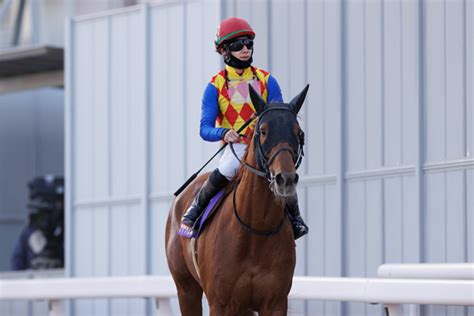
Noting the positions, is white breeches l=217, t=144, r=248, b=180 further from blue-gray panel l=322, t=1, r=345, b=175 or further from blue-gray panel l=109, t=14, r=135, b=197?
blue-gray panel l=109, t=14, r=135, b=197

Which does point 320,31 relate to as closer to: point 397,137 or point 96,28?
point 397,137

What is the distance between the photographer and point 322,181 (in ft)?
43.8

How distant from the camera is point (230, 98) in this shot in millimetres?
8555

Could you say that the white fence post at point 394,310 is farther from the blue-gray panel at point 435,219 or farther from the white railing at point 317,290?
→ the blue-gray panel at point 435,219

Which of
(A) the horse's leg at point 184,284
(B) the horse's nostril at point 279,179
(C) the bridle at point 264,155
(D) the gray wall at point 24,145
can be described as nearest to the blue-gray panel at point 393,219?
(A) the horse's leg at point 184,284

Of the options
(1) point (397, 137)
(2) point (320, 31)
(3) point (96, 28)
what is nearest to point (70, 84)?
(3) point (96, 28)

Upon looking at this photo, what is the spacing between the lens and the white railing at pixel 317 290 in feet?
30.5

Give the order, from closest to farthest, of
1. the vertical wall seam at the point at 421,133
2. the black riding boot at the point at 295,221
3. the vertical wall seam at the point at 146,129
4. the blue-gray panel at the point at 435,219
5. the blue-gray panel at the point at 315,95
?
the black riding boot at the point at 295,221 → the blue-gray panel at the point at 435,219 → the vertical wall seam at the point at 421,133 → the blue-gray panel at the point at 315,95 → the vertical wall seam at the point at 146,129

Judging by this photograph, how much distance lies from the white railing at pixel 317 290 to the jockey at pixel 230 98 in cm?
158

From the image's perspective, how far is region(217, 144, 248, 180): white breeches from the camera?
8367mm

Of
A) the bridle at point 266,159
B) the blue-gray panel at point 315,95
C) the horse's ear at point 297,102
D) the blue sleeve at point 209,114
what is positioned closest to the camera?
the bridle at point 266,159

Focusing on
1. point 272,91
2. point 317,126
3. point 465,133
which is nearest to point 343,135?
point 317,126

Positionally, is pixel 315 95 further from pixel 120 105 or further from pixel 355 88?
pixel 120 105

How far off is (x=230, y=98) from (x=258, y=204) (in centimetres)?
95
